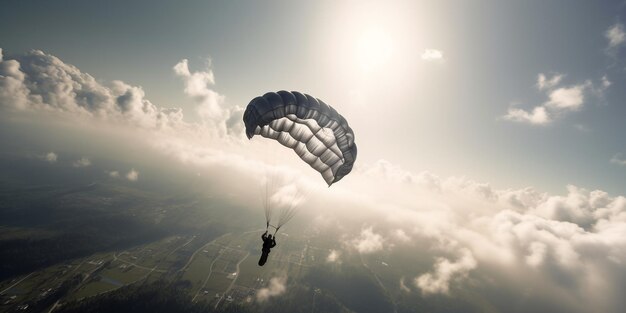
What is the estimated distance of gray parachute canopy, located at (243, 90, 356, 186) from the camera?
1894 cm

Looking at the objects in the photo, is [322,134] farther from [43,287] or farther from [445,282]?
[445,282]

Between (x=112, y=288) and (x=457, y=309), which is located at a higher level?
(x=457, y=309)

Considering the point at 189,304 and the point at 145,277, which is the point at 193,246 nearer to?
the point at 145,277

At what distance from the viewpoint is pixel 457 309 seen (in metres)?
155

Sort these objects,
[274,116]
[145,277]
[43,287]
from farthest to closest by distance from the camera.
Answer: [145,277] < [43,287] < [274,116]

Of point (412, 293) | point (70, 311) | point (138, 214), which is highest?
point (138, 214)

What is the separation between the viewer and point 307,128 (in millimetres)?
23797

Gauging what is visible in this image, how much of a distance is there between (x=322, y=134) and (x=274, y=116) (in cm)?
574

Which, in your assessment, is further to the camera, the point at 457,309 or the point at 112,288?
the point at 457,309

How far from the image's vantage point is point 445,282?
191m

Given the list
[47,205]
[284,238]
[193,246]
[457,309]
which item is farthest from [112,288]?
[457,309]


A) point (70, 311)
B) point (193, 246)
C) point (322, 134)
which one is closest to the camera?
point (322, 134)

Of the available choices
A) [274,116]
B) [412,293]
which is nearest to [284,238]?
[412,293]

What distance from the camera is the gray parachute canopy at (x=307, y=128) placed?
18.9m
